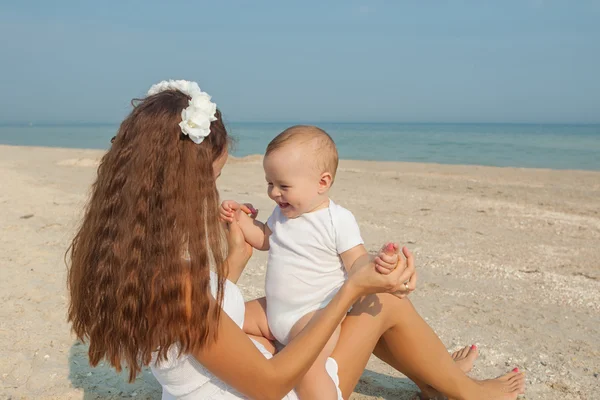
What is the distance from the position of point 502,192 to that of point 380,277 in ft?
29.1

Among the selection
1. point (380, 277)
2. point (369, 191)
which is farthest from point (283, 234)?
point (369, 191)

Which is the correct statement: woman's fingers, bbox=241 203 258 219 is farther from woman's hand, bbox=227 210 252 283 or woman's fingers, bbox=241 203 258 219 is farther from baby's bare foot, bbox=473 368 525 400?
baby's bare foot, bbox=473 368 525 400

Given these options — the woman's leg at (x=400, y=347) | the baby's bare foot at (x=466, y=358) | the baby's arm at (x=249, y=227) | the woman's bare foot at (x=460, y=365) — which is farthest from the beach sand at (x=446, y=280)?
the baby's arm at (x=249, y=227)

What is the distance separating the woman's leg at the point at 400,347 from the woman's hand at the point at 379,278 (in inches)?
9.9

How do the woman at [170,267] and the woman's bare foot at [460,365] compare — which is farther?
the woman's bare foot at [460,365]

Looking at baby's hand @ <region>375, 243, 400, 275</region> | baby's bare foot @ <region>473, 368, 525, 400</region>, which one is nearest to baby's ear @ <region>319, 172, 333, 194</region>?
baby's hand @ <region>375, 243, 400, 275</region>

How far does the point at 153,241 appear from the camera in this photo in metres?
1.86

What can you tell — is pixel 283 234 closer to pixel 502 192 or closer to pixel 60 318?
pixel 60 318

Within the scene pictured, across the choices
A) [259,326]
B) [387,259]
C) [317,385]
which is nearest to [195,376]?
[317,385]

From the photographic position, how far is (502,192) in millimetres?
10430

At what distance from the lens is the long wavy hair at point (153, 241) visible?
72.9 inches

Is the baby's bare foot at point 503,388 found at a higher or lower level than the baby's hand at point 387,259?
lower

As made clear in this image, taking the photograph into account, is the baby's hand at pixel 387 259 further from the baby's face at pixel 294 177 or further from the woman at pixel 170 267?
the baby's face at pixel 294 177

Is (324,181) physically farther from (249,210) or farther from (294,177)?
(249,210)
